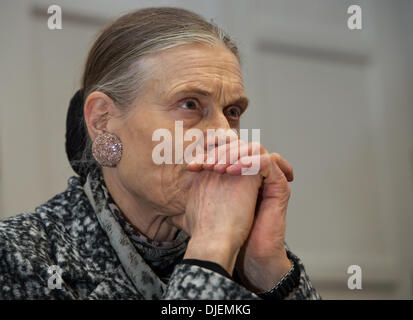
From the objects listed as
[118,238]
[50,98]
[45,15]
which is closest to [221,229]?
[118,238]

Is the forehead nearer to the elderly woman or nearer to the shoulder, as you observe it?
the elderly woman

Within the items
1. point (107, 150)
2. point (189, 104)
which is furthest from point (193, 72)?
point (107, 150)

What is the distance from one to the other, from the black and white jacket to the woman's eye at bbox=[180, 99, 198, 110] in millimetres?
344

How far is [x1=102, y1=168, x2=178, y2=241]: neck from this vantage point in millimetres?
1678

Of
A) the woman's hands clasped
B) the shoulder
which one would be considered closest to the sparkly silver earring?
the shoulder

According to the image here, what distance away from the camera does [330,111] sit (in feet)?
10.6

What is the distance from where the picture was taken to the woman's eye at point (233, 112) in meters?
1.71

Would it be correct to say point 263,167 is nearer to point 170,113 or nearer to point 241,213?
point 241,213

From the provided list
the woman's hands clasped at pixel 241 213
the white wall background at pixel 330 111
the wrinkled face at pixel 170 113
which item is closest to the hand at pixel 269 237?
the woman's hands clasped at pixel 241 213

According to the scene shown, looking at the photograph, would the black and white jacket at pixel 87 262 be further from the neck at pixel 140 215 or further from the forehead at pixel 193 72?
the forehead at pixel 193 72

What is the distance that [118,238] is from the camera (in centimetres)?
155

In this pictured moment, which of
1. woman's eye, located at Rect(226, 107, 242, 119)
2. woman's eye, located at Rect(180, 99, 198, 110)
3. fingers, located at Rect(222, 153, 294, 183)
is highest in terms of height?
woman's eye, located at Rect(180, 99, 198, 110)

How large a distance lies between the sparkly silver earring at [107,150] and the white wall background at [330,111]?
3.24 ft
